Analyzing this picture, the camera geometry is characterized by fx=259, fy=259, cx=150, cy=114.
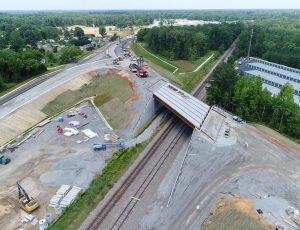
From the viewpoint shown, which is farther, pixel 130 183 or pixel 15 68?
pixel 15 68

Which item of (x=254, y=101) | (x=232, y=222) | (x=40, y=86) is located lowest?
(x=40, y=86)

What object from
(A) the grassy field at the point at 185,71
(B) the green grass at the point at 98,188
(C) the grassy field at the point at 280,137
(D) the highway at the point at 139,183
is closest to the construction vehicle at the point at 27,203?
(B) the green grass at the point at 98,188

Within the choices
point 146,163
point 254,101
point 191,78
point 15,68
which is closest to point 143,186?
point 146,163

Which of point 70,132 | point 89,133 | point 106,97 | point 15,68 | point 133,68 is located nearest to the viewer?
point 89,133

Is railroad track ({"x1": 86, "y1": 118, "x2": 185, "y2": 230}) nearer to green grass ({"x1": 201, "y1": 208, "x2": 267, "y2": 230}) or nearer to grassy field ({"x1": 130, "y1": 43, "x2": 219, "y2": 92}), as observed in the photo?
green grass ({"x1": 201, "y1": 208, "x2": 267, "y2": 230})

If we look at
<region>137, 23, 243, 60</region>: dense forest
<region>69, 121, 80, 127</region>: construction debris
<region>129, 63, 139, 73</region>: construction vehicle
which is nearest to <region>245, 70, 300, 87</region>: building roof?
<region>137, 23, 243, 60</region>: dense forest

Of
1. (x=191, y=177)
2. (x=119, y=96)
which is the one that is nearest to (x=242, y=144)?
(x=191, y=177)

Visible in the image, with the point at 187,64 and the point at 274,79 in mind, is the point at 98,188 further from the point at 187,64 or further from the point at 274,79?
the point at 187,64
